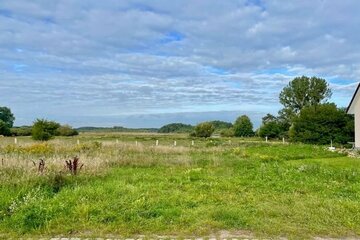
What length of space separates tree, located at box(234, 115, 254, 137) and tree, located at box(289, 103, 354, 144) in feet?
76.7

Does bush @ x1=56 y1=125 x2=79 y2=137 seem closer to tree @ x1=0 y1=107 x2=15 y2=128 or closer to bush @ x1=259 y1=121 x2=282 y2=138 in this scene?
tree @ x1=0 y1=107 x2=15 y2=128

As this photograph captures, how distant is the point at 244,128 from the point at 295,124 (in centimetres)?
2247

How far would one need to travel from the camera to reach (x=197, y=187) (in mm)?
9047

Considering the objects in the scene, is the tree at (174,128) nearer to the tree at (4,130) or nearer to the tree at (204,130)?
the tree at (204,130)

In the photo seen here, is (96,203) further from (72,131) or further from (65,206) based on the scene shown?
(72,131)

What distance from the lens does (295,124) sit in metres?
38.3

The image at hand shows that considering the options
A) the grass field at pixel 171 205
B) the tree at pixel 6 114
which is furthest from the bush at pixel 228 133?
the grass field at pixel 171 205

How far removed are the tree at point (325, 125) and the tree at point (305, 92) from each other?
24.6 m

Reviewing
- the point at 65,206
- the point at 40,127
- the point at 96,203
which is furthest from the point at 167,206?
the point at 40,127

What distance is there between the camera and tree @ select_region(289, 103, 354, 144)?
3509cm

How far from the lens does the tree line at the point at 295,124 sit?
35094 mm

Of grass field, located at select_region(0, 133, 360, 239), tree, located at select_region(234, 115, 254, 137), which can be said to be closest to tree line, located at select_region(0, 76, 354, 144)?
tree, located at select_region(234, 115, 254, 137)

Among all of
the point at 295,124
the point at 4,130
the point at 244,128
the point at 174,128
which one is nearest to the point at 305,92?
the point at 244,128

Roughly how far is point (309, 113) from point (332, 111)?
2.13 meters
